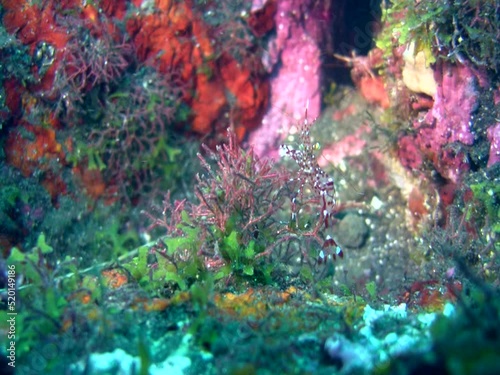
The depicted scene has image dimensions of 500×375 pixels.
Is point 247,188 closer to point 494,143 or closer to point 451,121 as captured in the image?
point 451,121

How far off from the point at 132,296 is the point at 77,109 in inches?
120

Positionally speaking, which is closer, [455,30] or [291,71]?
[455,30]

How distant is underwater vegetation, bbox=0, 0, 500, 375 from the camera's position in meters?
2.33

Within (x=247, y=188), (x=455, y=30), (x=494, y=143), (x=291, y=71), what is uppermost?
(x=291, y=71)

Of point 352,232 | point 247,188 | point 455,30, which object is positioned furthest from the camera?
point 352,232

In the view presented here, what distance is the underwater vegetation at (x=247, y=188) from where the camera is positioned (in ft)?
7.65

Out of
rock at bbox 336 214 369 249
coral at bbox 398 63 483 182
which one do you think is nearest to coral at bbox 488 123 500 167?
coral at bbox 398 63 483 182

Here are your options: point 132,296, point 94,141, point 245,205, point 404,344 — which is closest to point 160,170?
point 94,141

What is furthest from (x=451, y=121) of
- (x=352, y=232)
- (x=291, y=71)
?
(x=291, y=71)

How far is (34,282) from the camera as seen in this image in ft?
8.79

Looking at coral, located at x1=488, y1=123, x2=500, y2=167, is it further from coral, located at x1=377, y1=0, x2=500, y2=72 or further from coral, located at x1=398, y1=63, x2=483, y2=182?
coral, located at x1=377, y1=0, x2=500, y2=72

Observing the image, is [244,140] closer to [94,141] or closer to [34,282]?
[94,141]

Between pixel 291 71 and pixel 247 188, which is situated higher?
pixel 291 71

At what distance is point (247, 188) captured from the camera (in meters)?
3.59
